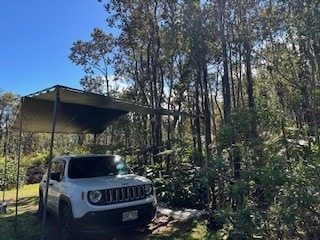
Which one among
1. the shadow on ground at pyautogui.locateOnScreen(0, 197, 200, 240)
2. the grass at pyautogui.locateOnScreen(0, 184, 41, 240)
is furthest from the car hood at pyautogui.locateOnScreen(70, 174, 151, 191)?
the grass at pyautogui.locateOnScreen(0, 184, 41, 240)

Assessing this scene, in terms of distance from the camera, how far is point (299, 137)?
5.38m

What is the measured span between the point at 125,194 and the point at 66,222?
129 cm

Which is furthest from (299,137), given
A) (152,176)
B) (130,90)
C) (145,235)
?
(130,90)

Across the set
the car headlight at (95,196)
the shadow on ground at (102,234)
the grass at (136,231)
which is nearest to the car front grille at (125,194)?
the car headlight at (95,196)

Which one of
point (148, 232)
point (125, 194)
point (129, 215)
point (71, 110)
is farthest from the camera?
point (71, 110)

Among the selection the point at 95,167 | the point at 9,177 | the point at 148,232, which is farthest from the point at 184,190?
the point at 9,177

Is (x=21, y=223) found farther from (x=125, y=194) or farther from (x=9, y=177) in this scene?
(x=9, y=177)

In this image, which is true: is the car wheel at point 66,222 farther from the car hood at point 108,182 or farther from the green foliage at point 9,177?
→ the green foliage at point 9,177

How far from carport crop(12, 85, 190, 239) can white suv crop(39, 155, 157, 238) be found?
0.59 m

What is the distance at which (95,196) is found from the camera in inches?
228

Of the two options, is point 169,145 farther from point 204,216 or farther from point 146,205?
point 146,205

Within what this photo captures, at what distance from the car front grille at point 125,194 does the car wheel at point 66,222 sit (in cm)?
82

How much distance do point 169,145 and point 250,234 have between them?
6.52 metres

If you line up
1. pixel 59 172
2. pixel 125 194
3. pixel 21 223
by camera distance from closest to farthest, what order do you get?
pixel 125 194, pixel 59 172, pixel 21 223
